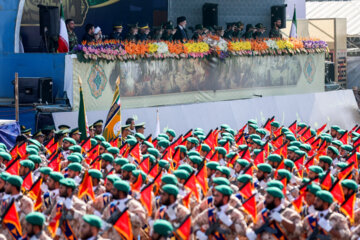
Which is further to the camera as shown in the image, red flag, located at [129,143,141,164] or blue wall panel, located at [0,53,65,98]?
blue wall panel, located at [0,53,65,98]

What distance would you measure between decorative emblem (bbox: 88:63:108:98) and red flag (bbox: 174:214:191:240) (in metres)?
11.7

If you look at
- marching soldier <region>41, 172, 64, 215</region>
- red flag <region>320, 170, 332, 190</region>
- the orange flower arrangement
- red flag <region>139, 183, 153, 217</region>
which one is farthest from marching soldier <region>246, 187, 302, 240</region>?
the orange flower arrangement

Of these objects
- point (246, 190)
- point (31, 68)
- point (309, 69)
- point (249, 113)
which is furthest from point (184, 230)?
point (309, 69)

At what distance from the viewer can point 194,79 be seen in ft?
82.1

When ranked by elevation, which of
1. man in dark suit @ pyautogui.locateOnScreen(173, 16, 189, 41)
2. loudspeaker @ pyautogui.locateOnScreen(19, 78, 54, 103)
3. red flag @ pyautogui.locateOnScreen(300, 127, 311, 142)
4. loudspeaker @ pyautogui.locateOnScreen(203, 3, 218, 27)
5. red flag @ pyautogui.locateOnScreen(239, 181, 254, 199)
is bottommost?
red flag @ pyautogui.locateOnScreen(300, 127, 311, 142)

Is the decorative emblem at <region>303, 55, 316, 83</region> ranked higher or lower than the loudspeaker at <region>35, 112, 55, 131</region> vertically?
higher

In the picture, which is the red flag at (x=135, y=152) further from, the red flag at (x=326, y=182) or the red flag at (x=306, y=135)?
the red flag at (x=306, y=135)

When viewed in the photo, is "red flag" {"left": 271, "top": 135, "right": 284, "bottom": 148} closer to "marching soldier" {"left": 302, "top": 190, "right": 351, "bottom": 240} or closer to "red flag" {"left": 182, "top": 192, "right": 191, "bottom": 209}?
"red flag" {"left": 182, "top": 192, "right": 191, "bottom": 209}

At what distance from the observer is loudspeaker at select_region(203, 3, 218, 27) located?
2869 cm

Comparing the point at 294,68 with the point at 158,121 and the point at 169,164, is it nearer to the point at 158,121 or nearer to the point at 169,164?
the point at 158,121

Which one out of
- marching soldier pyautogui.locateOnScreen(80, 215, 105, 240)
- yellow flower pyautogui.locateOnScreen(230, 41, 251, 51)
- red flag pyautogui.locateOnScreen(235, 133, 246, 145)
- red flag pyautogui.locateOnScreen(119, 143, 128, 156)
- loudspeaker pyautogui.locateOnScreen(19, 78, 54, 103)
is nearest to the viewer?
marching soldier pyautogui.locateOnScreen(80, 215, 105, 240)

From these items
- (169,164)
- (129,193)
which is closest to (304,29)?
(169,164)

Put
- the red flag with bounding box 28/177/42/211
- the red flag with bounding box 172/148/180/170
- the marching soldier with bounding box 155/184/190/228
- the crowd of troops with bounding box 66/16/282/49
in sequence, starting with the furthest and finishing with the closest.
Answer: the crowd of troops with bounding box 66/16/282/49 → the red flag with bounding box 172/148/180/170 → the red flag with bounding box 28/177/42/211 → the marching soldier with bounding box 155/184/190/228

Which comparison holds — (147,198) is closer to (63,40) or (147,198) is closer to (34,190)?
(34,190)
